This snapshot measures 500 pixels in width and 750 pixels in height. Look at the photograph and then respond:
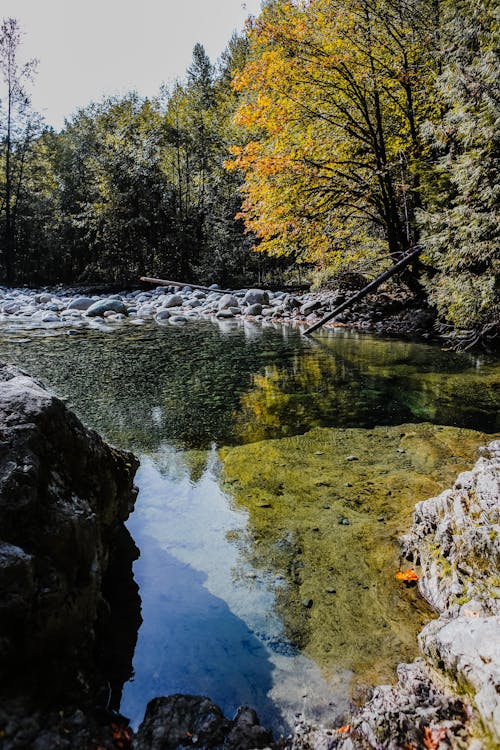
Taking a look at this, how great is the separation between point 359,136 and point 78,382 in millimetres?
9842

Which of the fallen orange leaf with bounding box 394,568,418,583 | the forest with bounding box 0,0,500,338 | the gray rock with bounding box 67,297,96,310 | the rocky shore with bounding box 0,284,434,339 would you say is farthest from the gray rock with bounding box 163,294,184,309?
the fallen orange leaf with bounding box 394,568,418,583

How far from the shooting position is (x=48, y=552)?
5.86ft

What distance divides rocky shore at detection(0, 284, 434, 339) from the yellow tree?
5.67 feet

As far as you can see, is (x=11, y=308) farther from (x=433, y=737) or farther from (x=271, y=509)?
(x=433, y=737)

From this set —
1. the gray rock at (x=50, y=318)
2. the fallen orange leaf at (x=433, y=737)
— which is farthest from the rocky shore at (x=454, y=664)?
the gray rock at (x=50, y=318)

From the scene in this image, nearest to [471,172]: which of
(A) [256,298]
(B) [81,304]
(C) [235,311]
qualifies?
(C) [235,311]

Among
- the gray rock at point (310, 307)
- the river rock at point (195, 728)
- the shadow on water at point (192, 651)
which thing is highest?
the gray rock at point (310, 307)

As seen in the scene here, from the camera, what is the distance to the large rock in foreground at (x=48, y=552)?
157cm

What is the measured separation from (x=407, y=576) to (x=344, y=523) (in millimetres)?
Result: 651

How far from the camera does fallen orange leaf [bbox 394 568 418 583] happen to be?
263cm

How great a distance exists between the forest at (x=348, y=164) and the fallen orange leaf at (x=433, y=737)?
7.25 meters

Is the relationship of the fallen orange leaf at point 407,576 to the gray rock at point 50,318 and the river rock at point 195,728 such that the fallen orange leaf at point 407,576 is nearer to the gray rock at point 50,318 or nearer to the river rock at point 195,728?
the river rock at point 195,728

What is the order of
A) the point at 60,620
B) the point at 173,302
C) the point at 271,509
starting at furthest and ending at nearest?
the point at 173,302
the point at 271,509
the point at 60,620

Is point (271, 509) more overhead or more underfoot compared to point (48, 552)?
more underfoot
